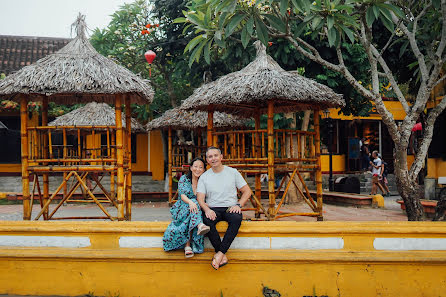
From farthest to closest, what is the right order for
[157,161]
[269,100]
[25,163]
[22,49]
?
1. [157,161]
2. [22,49]
3. [269,100]
4. [25,163]

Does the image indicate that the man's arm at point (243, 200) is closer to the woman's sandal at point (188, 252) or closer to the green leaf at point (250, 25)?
the woman's sandal at point (188, 252)

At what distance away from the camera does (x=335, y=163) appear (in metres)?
19.5

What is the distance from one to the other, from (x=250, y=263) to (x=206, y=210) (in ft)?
2.27

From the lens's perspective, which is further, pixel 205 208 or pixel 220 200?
pixel 220 200

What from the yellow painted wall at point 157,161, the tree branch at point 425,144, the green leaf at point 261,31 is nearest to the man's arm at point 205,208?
the green leaf at point 261,31

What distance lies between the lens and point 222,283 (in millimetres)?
4406

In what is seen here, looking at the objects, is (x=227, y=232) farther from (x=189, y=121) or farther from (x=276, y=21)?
(x=189, y=121)

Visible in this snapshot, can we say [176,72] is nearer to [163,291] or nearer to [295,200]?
[295,200]

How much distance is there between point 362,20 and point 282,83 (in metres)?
1.54

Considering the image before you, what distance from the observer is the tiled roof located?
16047mm

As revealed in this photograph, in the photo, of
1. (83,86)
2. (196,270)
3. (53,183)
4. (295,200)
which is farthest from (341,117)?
(196,270)

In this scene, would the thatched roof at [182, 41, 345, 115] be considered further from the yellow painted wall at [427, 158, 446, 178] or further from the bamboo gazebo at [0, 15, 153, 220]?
the yellow painted wall at [427, 158, 446, 178]

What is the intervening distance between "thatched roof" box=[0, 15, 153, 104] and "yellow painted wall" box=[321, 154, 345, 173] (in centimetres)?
1351

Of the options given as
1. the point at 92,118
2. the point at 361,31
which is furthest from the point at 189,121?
the point at 361,31
